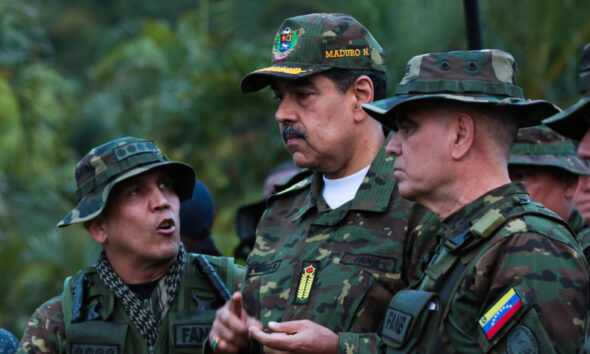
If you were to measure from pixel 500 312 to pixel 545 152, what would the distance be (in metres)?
2.31

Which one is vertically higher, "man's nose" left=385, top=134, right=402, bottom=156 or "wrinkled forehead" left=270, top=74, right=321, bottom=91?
"wrinkled forehead" left=270, top=74, right=321, bottom=91

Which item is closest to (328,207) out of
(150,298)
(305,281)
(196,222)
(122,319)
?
(305,281)

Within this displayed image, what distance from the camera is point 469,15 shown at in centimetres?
493

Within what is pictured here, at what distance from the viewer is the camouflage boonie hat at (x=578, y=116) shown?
3713mm

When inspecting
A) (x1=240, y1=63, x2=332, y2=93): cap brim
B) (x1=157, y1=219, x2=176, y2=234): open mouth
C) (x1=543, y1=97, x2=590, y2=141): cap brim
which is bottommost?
(x1=157, y1=219, x2=176, y2=234): open mouth

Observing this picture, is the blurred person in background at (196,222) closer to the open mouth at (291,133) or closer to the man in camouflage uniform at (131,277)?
the man in camouflage uniform at (131,277)

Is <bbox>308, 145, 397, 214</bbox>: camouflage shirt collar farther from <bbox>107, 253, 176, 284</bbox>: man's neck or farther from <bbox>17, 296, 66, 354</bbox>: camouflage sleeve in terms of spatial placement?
<bbox>17, 296, 66, 354</bbox>: camouflage sleeve

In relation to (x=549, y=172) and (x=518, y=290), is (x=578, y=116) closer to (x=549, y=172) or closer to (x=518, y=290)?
(x=549, y=172)

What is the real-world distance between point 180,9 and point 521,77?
1966cm

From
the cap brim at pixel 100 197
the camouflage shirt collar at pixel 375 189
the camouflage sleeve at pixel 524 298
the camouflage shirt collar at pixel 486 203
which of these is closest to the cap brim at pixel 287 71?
the camouflage shirt collar at pixel 375 189

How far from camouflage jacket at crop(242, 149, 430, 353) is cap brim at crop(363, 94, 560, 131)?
15.8 inches

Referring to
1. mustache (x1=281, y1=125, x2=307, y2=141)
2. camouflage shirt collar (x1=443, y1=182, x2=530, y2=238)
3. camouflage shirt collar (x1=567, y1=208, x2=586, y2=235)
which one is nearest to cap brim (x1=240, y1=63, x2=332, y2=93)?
mustache (x1=281, y1=125, x2=307, y2=141)

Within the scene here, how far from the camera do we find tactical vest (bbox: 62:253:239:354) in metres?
Answer: 3.86

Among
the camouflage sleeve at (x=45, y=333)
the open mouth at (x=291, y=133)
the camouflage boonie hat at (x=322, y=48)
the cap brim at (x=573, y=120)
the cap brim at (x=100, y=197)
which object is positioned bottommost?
the camouflage sleeve at (x=45, y=333)
